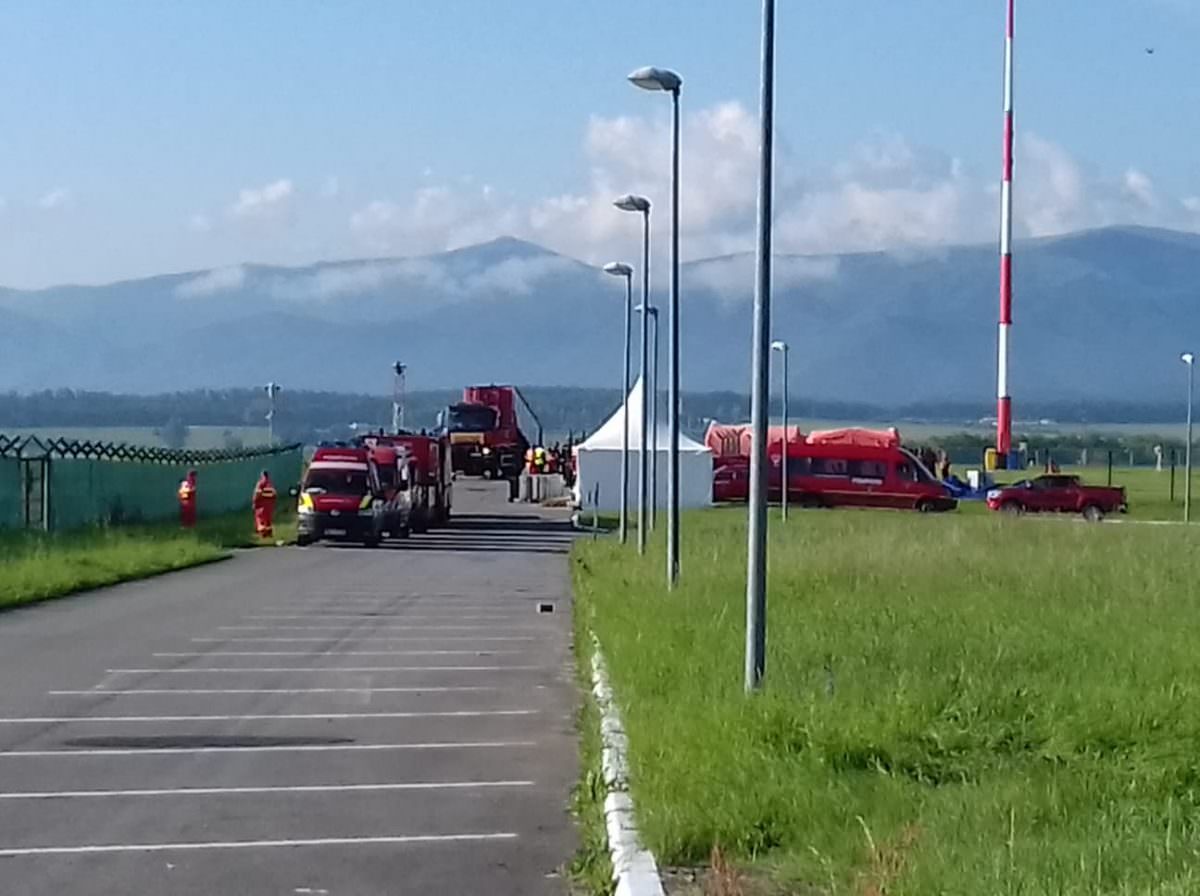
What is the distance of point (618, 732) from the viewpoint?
1388 centimetres

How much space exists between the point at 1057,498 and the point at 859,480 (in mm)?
6946

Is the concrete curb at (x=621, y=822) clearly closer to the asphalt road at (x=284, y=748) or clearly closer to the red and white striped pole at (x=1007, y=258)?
the asphalt road at (x=284, y=748)

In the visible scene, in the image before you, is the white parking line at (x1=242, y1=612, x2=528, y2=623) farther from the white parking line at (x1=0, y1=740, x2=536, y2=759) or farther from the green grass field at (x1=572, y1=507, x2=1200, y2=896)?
the white parking line at (x1=0, y1=740, x2=536, y2=759)

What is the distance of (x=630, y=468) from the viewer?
203 ft

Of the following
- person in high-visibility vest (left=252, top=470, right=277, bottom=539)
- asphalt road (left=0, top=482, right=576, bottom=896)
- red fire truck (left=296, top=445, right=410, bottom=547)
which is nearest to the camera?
asphalt road (left=0, top=482, right=576, bottom=896)

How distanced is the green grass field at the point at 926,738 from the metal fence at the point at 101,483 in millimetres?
19684

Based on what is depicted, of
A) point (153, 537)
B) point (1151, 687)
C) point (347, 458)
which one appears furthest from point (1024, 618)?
point (347, 458)

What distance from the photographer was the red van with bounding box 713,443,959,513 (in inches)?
2830

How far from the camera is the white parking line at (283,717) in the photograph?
15859mm

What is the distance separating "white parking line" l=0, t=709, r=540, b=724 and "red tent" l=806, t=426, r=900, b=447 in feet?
187

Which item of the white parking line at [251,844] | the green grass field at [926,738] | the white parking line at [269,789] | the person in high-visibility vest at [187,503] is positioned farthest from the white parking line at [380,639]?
the person in high-visibility vest at [187,503]

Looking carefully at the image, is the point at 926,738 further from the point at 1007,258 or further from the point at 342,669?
the point at 1007,258

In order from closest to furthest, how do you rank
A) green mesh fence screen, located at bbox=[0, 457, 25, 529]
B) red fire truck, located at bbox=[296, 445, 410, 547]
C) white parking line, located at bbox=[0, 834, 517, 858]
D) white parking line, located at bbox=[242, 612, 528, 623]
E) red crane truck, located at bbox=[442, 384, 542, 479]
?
white parking line, located at bbox=[0, 834, 517, 858]
white parking line, located at bbox=[242, 612, 528, 623]
green mesh fence screen, located at bbox=[0, 457, 25, 529]
red fire truck, located at bbox=[296, 445, 410, 547]
red crane truck, located at bbox=[442, 384, 542, 479]

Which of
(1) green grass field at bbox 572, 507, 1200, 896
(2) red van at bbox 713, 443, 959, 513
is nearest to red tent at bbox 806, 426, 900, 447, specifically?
(2) red van at bbox 713, 443, 959, 513
